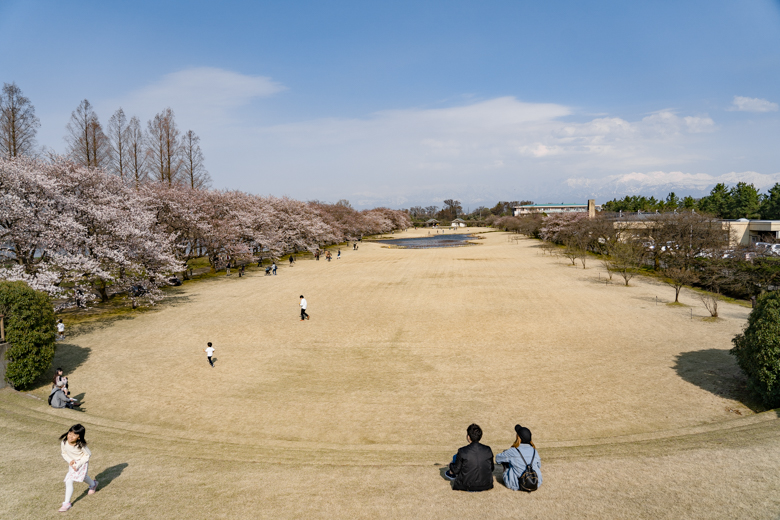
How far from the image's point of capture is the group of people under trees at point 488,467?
24.2ft

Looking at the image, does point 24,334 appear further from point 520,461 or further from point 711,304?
point 711,304

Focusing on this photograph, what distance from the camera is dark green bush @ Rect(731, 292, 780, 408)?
11031mm

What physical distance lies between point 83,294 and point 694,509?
28.1 metres

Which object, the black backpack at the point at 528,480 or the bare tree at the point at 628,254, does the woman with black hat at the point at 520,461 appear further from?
the bare tree at the point at 628,254

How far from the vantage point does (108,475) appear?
330 inches

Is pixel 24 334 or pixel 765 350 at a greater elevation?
pixel 765 350

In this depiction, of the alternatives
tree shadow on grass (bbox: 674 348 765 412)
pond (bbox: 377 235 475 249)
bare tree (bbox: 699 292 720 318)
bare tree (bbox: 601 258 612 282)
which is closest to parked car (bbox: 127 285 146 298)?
tree shadow on grass (bbox: 674 348 765 412)

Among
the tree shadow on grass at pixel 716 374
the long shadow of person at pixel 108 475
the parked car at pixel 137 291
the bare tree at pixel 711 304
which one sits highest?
the bare tree at pixel 711 304

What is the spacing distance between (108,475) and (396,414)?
738cm

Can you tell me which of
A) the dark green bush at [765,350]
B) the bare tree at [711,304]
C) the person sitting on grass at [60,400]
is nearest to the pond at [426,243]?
the bare tree at [711,304]

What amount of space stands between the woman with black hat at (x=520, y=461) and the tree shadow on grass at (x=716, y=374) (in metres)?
9.49

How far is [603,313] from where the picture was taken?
79.2 ft

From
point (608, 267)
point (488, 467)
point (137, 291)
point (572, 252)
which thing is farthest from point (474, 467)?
point (572, 252)

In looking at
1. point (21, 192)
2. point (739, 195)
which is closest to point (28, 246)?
point (21, 192)
